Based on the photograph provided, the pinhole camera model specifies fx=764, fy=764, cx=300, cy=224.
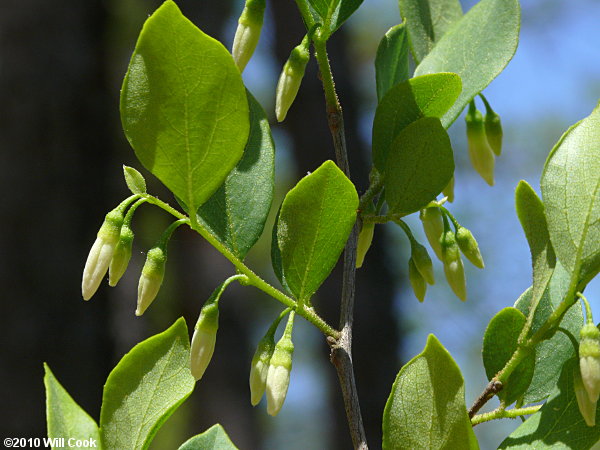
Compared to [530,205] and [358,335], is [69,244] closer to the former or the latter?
[358,335]

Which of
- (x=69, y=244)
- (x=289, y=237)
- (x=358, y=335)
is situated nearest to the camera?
(x=289, y=237)

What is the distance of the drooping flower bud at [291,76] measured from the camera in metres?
0.70

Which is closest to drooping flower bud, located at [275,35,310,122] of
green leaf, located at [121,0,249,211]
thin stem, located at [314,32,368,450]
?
thin stem, located at [314,32,368,450]

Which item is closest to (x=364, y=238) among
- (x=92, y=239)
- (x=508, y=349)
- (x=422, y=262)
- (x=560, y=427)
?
(x=422, y=262)

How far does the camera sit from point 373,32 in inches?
293

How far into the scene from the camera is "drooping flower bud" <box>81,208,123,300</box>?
67 cm

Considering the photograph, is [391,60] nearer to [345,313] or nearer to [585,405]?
[345,313]

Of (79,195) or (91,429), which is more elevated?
(79,195)

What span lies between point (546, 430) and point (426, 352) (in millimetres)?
122

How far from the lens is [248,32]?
28.2 inches

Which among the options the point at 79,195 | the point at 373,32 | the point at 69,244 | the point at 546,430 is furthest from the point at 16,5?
the point at 373,32

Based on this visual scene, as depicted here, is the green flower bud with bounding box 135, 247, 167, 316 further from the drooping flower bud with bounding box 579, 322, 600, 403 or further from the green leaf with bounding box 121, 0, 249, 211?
the drooping flower bud with bounding box 579, 322, 600, 403

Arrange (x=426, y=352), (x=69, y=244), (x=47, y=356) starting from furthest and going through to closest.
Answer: (x=69, y=244)
(x=47, y=356)
(x=426, y=352)

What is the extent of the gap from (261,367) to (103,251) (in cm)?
17
